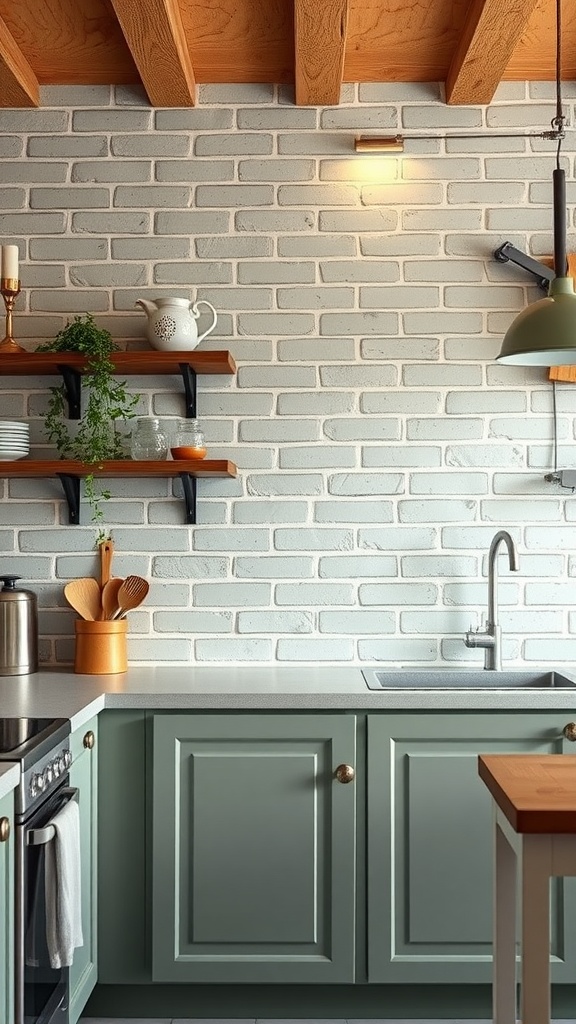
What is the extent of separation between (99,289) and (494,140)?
1.40m

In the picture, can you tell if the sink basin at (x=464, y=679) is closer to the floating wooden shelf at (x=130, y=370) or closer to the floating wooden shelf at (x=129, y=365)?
the floating wooden shelf at (x=130, y=370)

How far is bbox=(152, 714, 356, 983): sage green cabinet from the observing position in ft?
8.79

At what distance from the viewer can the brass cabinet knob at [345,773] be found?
2.67 m

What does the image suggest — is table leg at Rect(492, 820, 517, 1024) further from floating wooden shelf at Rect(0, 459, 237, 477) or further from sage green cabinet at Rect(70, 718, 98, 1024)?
floating wooden shelf at Rect(0, 459, 237, 477)

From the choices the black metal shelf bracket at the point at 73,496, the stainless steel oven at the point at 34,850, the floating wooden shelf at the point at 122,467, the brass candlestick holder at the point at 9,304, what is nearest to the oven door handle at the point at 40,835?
the stainless steel oven at the point at 34,850

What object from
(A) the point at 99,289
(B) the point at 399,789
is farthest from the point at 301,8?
→ (B) the point at 399,789

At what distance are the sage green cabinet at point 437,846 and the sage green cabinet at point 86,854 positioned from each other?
74 centimetres

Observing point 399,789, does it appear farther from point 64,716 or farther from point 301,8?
point 301,8

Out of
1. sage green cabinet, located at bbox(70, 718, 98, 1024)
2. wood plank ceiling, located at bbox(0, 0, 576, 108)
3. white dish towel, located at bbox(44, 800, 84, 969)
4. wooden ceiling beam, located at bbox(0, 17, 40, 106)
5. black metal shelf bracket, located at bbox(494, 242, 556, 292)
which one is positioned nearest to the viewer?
white dish towel, located at bbox(44, 800, 84, 969)

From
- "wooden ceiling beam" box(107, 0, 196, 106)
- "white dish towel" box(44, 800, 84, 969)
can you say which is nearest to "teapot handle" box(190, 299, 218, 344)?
"wooden ceiling beam" box(107, 0, 196, 106)

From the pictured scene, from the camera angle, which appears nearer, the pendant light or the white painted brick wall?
the pendant light

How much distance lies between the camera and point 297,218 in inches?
129

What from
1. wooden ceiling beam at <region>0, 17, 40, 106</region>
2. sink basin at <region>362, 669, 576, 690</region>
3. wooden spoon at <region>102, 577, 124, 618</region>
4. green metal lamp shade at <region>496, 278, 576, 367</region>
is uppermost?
wooden ceiling beam at <region>0, 17, 40, 106</region>

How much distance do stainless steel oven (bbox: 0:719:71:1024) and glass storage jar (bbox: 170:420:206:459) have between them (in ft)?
3.39
